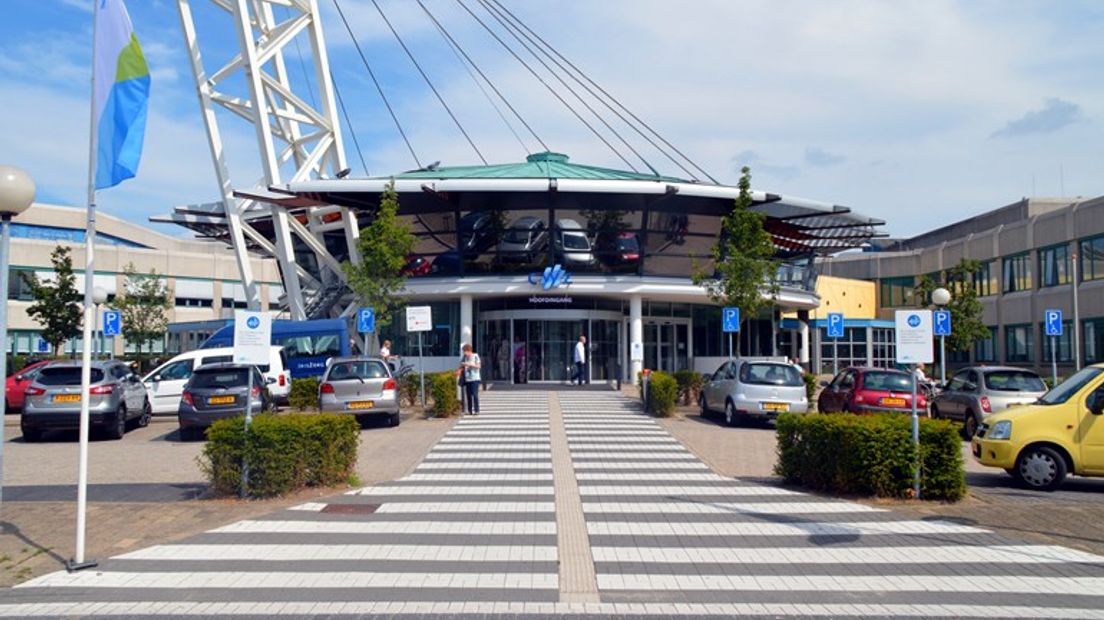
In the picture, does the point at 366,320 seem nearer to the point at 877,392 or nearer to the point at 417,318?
the point at 417,318

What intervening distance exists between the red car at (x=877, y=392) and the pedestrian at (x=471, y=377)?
8966 mm

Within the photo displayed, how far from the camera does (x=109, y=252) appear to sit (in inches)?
2378

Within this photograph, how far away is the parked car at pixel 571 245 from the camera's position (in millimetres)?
34906

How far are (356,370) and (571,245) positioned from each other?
15572mm

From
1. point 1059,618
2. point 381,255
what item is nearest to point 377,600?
point 1059,618

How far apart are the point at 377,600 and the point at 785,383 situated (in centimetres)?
1534

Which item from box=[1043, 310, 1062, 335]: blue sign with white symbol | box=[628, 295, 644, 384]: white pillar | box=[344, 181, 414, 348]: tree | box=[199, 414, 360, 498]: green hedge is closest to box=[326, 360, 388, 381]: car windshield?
box=[199, 414, 360, 498]: green hedge

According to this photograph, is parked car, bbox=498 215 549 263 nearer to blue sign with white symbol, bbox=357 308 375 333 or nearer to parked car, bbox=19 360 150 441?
blue sign with white symbol, bbox=357 308 375 333

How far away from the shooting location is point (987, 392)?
19.2 meters

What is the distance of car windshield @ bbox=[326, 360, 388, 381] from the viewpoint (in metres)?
20.6

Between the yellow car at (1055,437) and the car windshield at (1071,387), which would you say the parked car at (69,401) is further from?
the car windshield at (1071,387)

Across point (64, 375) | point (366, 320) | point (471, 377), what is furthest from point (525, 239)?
point (64, 375)

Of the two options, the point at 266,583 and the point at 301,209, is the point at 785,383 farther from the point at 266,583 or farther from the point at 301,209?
the point at 301,209

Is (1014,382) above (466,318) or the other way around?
the other way around
